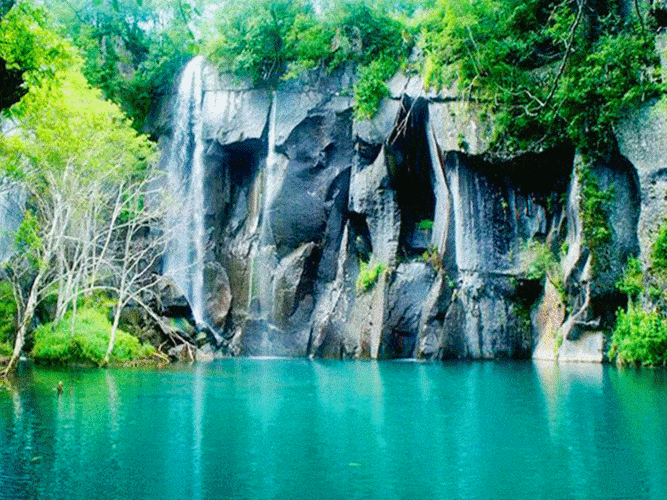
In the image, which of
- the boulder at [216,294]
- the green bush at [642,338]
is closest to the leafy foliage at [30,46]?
the green bush at [642,338]

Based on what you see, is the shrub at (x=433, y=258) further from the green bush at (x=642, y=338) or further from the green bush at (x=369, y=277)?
the green bush at (x=642, y=338)

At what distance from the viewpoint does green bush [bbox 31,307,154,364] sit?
2309 centimetres

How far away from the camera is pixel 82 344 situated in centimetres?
2322

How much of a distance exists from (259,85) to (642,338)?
20885 millimetres

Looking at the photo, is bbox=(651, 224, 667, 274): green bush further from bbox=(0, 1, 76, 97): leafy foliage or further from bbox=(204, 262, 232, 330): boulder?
bbox=(204, 262, 232, 330): boulder

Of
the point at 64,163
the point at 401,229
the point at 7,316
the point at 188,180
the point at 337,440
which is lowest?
the point at 337,440

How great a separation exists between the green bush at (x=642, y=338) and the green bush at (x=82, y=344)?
16.1 m

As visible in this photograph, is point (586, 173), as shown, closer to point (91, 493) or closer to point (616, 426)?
point (616, 426)

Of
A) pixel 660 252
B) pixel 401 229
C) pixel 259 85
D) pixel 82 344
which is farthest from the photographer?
pixel 259 85

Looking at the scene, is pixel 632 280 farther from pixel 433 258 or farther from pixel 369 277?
pixel 369 277

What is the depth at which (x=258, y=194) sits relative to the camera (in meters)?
33.7

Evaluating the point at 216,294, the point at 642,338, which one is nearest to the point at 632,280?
the point at 642,338

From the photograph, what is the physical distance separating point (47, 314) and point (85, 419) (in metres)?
17.9

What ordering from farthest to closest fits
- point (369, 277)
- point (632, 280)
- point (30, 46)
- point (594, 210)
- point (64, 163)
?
1. point (369, 277)
2. point (594, 210)
3. point (632, 280)
4. point (64, 163)
5. point (30, 46)
